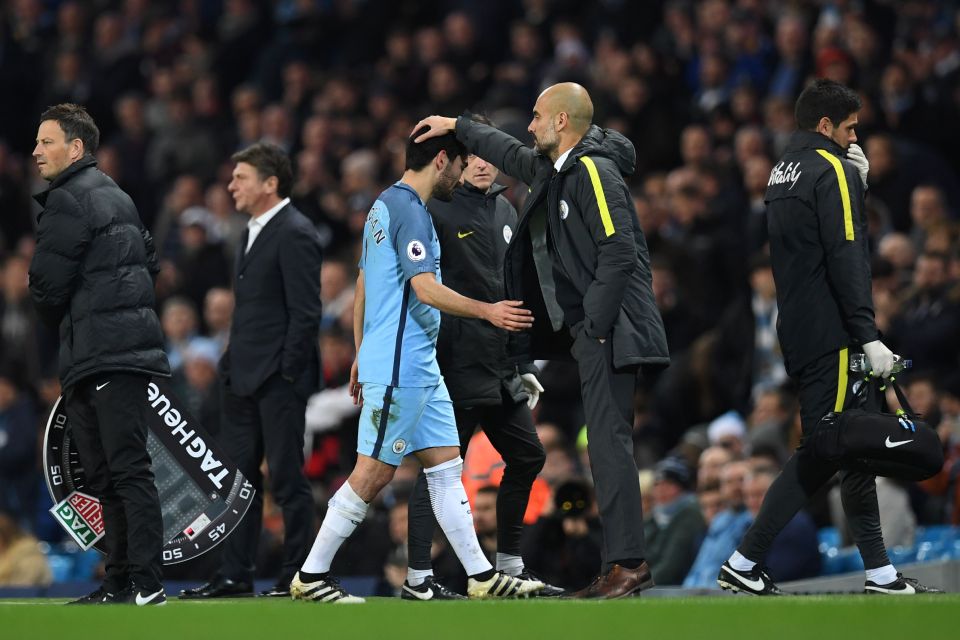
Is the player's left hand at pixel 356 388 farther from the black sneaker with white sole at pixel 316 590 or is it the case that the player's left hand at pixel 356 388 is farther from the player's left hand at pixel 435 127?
the player's left hand at pixel 435 127

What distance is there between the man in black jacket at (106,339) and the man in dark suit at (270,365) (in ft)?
3.54

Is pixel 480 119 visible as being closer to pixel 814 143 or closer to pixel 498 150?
pixel 498 150

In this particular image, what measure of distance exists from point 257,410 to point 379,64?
10103mm

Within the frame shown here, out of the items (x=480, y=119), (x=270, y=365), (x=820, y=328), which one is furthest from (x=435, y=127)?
(x=820, y=328)

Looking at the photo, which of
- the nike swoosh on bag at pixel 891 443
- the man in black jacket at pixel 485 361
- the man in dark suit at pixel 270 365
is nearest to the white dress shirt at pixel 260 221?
the man in dark suit at pixel 270 365

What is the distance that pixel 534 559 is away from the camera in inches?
388

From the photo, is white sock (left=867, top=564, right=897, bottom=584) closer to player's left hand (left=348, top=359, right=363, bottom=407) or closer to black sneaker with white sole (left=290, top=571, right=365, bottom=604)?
black sneaker with white sole (left=290, top=571, right=365, bottom=604)

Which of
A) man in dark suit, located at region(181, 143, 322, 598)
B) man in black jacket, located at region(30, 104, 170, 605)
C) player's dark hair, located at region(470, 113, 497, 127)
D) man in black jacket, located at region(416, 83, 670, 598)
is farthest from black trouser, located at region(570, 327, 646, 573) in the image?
man in black jacket, located at region(30, 104, 170, 605)

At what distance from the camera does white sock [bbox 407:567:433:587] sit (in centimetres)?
773

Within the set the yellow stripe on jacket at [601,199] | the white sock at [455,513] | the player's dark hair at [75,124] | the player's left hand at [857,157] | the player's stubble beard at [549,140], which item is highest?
the player's dark hair at [75,124]

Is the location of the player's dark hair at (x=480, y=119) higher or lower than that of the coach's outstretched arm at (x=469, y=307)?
higher

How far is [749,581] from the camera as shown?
7.52 metres

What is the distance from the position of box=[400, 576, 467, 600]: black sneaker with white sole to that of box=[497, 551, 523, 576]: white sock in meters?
0.41

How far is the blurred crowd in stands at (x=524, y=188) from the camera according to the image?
10828 mm
